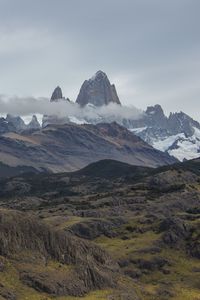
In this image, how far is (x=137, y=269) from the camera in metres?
171

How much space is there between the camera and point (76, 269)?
124188mm

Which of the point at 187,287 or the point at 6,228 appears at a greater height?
the point at 6,228

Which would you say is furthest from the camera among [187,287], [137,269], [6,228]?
[137,269]

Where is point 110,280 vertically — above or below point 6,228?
below

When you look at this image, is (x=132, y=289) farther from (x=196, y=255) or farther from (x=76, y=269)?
(x=196, y=255)

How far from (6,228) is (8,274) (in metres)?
13.9

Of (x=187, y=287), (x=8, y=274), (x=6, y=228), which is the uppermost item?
(x=6, y=228)

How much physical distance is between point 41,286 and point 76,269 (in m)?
13.3

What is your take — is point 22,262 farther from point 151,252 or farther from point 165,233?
point 165,233

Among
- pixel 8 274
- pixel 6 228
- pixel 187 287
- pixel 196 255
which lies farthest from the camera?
pixel 196 255

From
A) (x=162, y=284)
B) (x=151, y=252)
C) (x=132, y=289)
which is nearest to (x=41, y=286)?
(x=132, y=289)

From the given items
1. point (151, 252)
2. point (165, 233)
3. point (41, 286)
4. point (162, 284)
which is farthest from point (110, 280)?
point (165, 233)

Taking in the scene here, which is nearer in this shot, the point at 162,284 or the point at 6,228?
the point at 6,228

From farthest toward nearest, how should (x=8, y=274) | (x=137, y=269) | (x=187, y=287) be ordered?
1. (x=137, y=269)
2. (x=187, y=287)
3. (x=8, y=274)
